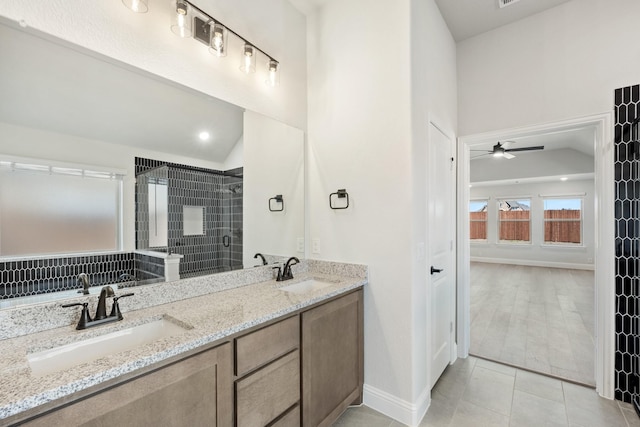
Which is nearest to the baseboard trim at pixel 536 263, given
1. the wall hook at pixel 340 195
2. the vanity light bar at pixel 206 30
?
the wall hook at pixel 340 195

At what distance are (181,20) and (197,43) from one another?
0.13 m

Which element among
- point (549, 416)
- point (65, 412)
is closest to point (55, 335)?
point (65, 412)

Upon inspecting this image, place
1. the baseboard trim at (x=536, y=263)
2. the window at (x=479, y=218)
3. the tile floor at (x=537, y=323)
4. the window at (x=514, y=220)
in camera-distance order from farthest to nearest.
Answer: the window at (x=479, y=218)
the window at (x=514, y=220)
the baseboard trim at (x=536, y=263)
the tile floor at (x=537, y=323)

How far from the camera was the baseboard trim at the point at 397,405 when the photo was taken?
1935mm

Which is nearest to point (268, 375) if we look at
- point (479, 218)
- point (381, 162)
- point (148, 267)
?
point (148, 267)

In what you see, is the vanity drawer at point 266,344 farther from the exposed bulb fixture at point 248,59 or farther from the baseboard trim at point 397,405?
the exposed bulb fixture at point 248,59

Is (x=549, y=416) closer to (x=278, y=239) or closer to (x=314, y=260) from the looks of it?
(x=314, y=260)

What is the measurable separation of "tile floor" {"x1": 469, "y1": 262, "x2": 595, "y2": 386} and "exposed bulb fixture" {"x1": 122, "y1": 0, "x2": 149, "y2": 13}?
379 cm

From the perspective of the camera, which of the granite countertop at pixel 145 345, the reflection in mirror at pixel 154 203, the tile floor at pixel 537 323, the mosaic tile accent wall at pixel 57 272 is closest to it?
the granite countertop at pixel 145 345

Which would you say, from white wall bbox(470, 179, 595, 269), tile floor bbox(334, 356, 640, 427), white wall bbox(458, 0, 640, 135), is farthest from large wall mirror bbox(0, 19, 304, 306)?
white wall bbox(470, 179, 595, 269)

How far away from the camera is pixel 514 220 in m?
8.96

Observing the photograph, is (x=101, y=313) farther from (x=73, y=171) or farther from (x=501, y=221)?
(x=501, y=221)

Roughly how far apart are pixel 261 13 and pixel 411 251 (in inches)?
79.9

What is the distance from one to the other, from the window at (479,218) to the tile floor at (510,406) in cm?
782
